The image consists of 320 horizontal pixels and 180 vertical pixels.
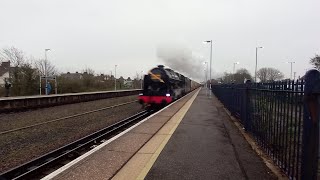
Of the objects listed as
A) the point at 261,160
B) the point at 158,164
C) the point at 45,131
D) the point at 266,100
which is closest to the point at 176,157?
the point at 158,164

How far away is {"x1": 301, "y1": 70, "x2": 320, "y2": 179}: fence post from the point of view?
457 centimetres

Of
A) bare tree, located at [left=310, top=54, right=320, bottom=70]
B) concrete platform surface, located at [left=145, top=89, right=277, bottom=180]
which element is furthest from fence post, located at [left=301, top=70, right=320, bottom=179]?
bare tree, located at [left=310, top=54, right=320, bottom=70]

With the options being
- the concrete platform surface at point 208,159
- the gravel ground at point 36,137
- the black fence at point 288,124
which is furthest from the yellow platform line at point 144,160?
the gravel ground at point 36,137

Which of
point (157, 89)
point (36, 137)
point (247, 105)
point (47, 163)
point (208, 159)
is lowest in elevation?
point (36, 137)

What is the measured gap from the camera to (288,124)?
6074 mm

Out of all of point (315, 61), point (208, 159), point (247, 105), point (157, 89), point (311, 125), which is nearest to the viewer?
point (311, 125)

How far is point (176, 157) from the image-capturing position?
7340 millimetres

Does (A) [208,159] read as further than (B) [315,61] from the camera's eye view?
No

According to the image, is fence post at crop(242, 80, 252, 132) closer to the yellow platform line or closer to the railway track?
the yellow platform line

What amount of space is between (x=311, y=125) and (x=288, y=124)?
1.46 m

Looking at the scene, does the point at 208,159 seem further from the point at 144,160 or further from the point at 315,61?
the point at 315,61

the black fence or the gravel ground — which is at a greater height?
the black fence

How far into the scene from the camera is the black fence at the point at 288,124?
4.64 meters

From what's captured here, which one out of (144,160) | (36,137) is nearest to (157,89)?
(36,137)
